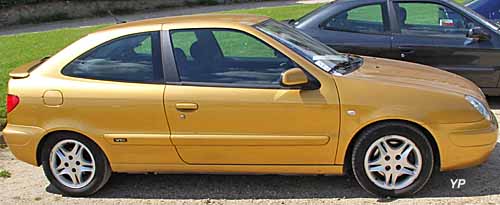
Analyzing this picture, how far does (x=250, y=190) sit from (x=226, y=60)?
3.45ft

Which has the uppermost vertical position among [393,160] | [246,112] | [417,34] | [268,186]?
[246,112]

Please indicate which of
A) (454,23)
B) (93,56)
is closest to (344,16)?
(454,23)

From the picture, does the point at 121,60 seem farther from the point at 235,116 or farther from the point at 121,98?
the point at 235,116

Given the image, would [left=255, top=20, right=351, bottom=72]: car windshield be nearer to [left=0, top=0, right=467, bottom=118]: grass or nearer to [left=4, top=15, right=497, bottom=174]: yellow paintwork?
[left=4, top=15, right=497, bottom=174]: yellow paintwork

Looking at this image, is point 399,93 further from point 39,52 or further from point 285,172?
point 39,52

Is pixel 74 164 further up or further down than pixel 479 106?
further down

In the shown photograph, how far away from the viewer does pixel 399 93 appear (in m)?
3.97

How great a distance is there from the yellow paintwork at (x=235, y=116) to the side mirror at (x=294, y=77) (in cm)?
9

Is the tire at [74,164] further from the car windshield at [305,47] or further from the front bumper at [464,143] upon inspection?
the front bumper at [464,143]

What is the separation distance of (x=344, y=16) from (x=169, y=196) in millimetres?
3494

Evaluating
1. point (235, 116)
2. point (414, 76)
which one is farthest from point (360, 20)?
point (235, 116)

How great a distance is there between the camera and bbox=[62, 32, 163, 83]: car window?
4250 millimetres

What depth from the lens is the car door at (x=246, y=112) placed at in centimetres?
400

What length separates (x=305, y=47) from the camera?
14.5 feet
